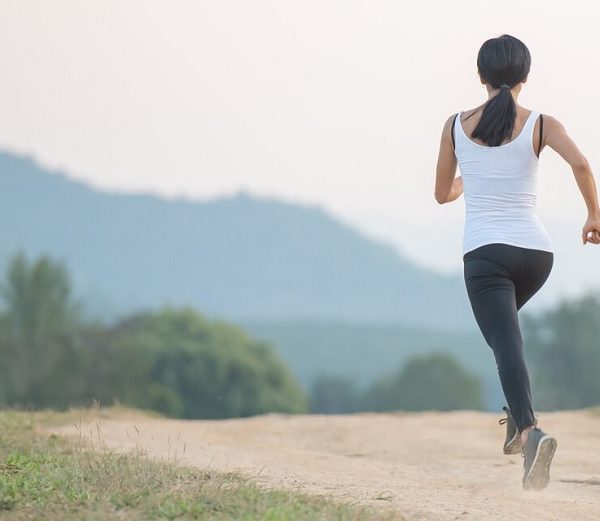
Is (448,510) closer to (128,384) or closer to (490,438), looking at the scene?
(490,438)

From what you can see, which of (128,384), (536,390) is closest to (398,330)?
(536,390)

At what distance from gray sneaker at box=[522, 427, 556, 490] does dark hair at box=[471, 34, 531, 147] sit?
135cm

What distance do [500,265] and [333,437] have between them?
489 centimetres

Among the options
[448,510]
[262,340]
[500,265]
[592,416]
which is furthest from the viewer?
[262,340]

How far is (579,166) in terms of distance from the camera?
17.5 ft

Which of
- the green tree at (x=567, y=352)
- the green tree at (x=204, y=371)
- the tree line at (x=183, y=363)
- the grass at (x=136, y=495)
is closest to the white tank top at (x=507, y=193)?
the grass at (x=136, y=495)

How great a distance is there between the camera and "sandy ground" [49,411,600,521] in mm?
5367

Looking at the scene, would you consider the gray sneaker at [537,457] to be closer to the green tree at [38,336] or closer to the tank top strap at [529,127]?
the tank top strap at [529,127]

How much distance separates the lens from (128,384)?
51.8 meters

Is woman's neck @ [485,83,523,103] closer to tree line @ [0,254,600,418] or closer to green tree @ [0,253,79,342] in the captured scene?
tree line @ [0,254,600,418]

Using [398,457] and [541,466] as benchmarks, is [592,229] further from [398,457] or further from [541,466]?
[398,457]

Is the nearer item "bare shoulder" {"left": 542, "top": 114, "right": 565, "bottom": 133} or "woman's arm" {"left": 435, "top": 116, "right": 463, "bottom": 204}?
"bare shoulder" {"left": 542, "top": 114, "right": 565, "bottom": 133}

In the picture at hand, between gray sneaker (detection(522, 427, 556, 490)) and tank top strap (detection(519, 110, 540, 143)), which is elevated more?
tank top strap (detection(519, 110, 540, 143))

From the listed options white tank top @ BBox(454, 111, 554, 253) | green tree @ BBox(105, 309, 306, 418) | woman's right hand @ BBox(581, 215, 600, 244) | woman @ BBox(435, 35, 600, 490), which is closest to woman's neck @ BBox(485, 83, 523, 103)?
woman @ BBox(435, 35, 600, 490)
